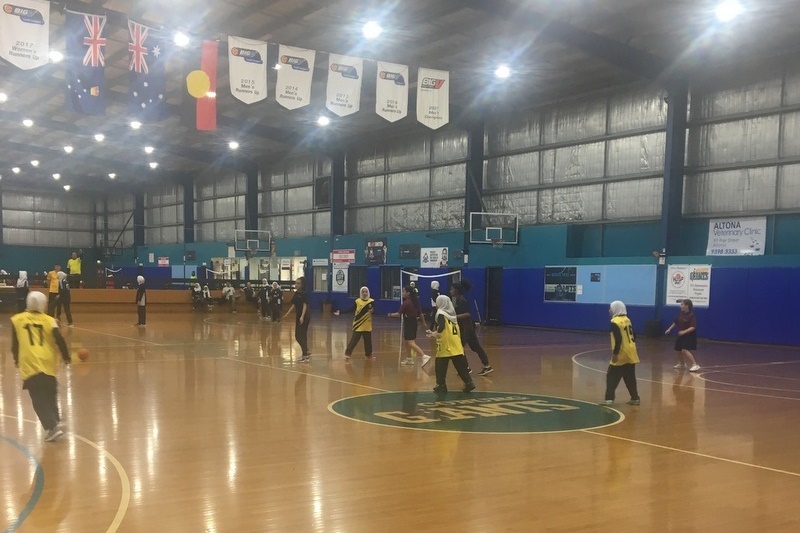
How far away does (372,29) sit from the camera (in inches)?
802

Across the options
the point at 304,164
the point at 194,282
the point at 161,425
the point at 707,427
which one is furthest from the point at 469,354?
the point at 304,164

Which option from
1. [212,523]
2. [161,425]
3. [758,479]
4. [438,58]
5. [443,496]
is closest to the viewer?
[212,523]

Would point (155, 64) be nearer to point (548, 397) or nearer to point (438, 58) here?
point (438, 58)

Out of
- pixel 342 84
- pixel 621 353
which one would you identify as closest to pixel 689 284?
pixel 342 84

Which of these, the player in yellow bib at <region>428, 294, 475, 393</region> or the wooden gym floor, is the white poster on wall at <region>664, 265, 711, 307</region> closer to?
the wooden gym floor

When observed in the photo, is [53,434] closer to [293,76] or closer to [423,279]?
[293,76]

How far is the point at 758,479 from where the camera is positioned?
6.73m

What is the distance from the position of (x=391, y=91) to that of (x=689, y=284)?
42.2 feet

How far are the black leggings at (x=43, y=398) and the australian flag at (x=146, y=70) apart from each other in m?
10.8

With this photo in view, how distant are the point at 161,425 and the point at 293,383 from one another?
3.82 meters

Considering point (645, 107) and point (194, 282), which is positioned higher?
point (645, 107)

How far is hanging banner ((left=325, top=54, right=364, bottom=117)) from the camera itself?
58.6 ft

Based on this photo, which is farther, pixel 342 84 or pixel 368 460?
pixel 342 84

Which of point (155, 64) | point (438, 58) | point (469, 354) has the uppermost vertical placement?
point (438, 58)
